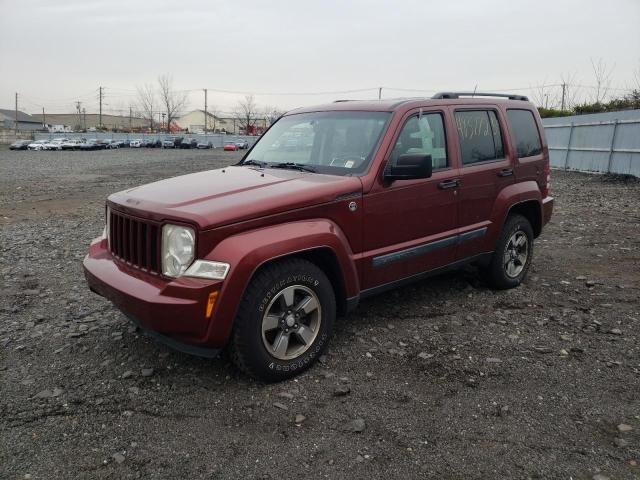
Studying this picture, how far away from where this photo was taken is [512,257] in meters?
5.40

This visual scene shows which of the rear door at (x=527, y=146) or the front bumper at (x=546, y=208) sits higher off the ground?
the rear door at (x=527, y=146)

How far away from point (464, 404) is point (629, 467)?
91 cm

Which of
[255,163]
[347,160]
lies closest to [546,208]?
[347,160]

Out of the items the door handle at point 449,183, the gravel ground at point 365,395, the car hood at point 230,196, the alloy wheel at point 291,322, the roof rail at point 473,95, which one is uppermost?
the roof rail at point 473,95

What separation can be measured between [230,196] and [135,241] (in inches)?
28.1

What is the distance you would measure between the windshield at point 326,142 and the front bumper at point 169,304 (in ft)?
4.96

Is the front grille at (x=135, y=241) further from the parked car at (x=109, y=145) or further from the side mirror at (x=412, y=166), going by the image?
the parked car at (x=109, y=145)

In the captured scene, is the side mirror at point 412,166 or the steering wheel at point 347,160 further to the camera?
the steering wheel at point 347,160

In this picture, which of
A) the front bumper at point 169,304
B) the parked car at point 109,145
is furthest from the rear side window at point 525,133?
the parked car at point 109,145

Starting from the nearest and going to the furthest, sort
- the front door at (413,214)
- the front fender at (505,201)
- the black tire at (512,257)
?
the front door at (413,214), the front fender at (505,201), the black tire at (512,257)

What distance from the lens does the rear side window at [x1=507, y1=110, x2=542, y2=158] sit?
5316 mm

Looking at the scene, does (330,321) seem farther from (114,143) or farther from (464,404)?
(114,143)

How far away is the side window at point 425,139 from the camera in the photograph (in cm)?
411

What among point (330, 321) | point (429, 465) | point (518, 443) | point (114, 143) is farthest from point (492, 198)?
→ point (114, 143)
